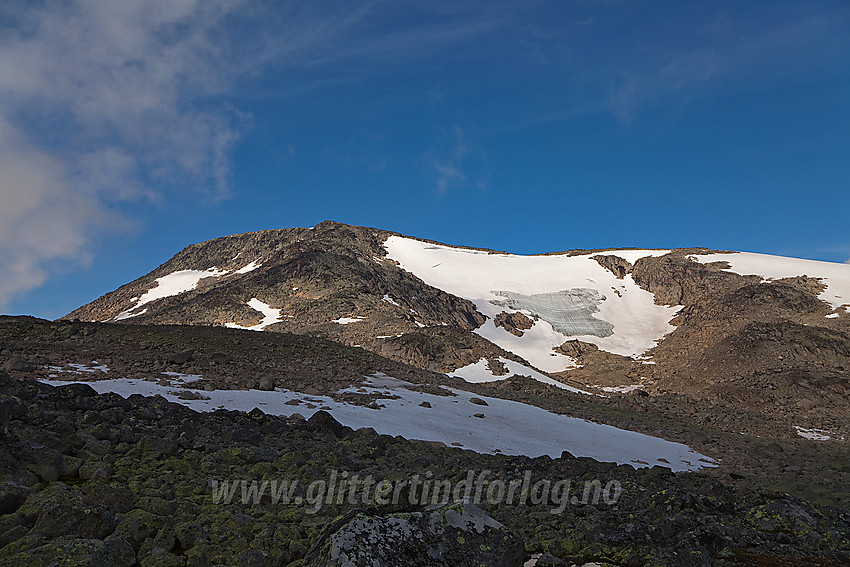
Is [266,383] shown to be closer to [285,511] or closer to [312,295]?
[285,511]

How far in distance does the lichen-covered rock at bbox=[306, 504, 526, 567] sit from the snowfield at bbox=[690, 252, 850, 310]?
3387 inches

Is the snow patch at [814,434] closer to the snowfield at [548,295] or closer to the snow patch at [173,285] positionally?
the snowfield at [548,295]

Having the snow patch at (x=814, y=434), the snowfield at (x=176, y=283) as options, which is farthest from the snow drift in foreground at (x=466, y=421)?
the snowfield at (x=176, y=283)

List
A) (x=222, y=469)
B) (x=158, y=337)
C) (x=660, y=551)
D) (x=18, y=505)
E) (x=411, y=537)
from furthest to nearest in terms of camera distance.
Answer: (x=158, y=337)
(x=222, y=469)
(x=660, y=551)
(x=18, y=505)
(x=411, y=537)

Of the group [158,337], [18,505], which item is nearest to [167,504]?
[18,505]

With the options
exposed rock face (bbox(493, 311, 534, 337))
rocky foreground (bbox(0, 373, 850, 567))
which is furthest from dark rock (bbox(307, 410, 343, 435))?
exposed rock face (bbox(493, 311, 534, 337))

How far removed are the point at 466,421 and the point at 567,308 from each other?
248ft

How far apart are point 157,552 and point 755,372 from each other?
196 feet

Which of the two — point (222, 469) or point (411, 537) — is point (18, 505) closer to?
point (222, 469)

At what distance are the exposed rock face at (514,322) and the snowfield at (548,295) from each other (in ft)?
3.30

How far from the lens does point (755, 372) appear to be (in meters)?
53.0

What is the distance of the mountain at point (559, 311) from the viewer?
153ft

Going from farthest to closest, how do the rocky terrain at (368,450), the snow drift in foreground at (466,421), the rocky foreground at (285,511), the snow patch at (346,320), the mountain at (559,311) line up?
the snow patch at (346,320)
the mountain at (559,311)
the snow drift in foreground at (466,421)
the rocky terrain at (368,450)
the rocky foreground at (285,511)

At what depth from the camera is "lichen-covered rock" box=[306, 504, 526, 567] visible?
4355mm
